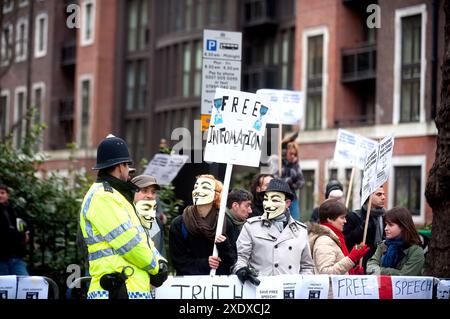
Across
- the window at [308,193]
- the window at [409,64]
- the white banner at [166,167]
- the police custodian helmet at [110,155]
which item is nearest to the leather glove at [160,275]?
the police custodian helmet at [110,155]

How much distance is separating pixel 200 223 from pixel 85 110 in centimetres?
4757

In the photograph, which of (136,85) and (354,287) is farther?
(136,85)

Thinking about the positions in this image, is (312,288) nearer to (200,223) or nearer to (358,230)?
(200,223)

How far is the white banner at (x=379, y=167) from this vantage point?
11625mm

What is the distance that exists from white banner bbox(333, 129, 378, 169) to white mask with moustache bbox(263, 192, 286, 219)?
5691 mm

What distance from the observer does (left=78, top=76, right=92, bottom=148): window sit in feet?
188

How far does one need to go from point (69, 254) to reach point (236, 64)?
4.40 metres

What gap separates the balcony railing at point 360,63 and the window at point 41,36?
2448 centimetres

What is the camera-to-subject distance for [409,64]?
3809 cm

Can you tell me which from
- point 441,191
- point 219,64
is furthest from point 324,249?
point 219,64

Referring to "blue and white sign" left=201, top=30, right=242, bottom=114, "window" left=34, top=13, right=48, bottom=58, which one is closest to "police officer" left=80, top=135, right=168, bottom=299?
"blue and white sign" left=201, top=30, right=242, bottom=114

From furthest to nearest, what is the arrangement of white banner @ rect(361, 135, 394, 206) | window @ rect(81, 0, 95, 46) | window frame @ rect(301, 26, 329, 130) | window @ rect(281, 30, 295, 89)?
window @ rect(81, 0, 95, 46) < window @ rect(281, 30, 295, 89) < window frame @ rect(301, 26, 329, 130) < white banner @ rect(361, 135, 394, 206)

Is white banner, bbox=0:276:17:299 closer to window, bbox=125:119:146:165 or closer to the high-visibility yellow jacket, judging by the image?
the high-visibility yellow jacket
